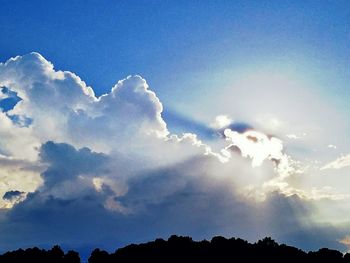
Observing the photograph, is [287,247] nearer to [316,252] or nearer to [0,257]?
[316,252]

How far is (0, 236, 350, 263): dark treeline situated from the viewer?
143625 millimetres

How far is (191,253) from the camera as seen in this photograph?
14800 centimetres

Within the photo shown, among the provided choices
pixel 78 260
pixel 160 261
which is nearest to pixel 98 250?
pixel 78 260

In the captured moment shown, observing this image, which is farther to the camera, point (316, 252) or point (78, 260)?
point (78, 260)

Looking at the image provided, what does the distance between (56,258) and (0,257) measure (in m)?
17.6

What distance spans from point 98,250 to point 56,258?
42.2ft

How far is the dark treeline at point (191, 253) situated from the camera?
14362 centimetres

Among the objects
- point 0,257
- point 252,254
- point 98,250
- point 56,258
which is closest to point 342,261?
point 252,254

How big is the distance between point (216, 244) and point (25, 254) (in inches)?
2208

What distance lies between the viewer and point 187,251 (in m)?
149

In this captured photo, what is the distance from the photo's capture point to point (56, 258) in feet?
512

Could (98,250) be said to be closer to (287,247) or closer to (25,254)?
(25,254)

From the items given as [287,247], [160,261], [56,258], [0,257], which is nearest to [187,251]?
[160,261]

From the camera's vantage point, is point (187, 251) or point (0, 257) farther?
point (0, 257)
